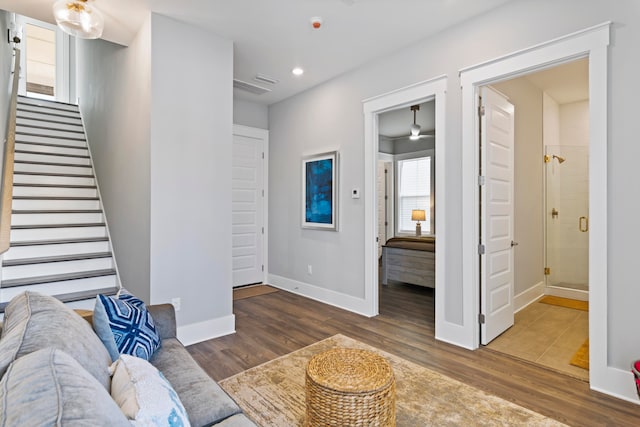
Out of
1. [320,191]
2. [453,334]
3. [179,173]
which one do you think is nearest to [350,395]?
[453,334]

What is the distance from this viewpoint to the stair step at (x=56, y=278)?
3217 mm

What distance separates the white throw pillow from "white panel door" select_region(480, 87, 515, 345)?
2803mm

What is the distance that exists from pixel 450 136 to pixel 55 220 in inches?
182

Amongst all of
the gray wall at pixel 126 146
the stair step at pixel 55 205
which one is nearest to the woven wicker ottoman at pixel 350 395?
the gray wall at pixel 126 146

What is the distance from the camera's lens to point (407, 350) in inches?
116

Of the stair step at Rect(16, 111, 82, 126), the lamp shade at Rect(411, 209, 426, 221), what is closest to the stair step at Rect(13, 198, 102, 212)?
the stair step at Rect(16, 111, 82, 126)

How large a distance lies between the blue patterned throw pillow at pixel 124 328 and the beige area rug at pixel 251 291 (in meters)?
2.88

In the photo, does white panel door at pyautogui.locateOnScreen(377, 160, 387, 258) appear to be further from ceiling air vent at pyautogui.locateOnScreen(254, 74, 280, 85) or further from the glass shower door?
ceiling air vent at pyautogui.locateOnScreen(254, 74, 280, 85)

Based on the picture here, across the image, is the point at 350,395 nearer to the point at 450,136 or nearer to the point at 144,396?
the point at 144,396

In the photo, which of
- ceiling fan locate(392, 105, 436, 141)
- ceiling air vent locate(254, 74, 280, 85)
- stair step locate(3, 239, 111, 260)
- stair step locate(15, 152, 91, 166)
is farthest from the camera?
ceiling fan locate(392, 105, 436, 141)

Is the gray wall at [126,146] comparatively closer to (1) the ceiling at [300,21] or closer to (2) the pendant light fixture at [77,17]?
(1) the ceiling at [300,21]

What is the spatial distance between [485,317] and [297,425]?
6.59 ft

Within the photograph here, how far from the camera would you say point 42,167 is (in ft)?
15.2

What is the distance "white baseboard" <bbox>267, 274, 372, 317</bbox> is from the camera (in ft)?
13.1
